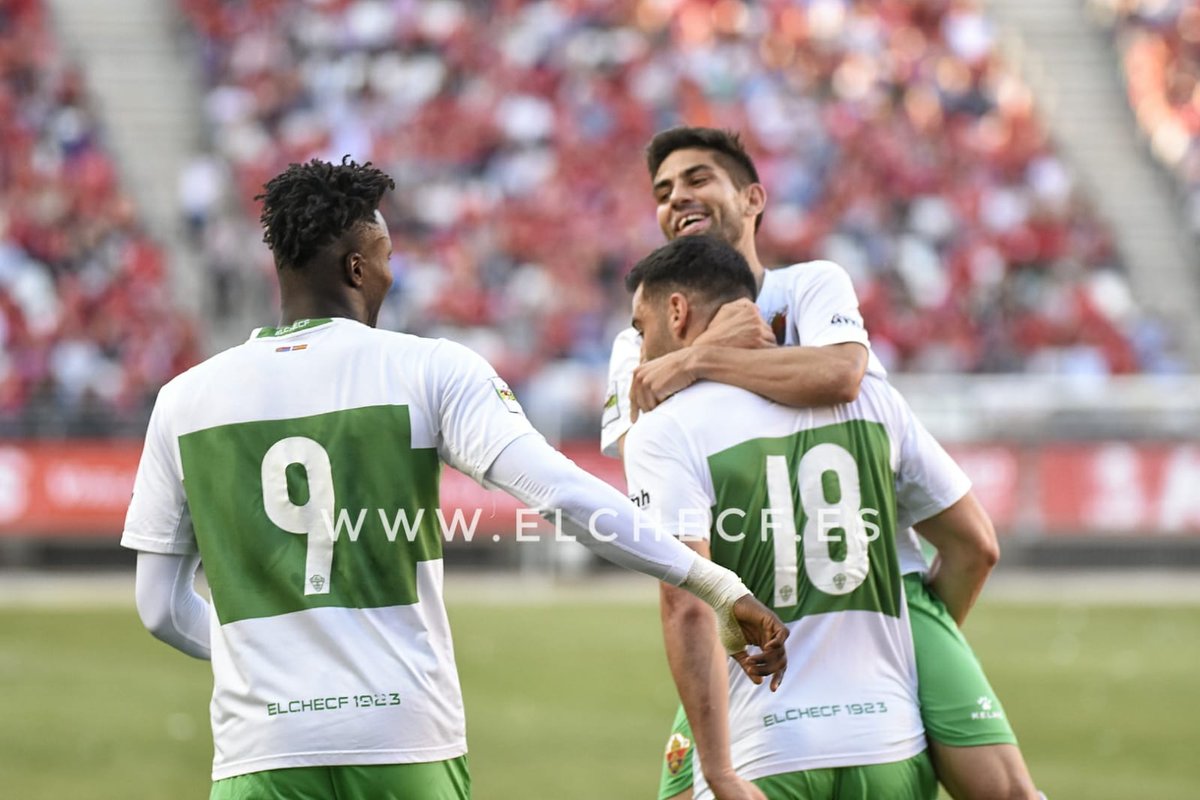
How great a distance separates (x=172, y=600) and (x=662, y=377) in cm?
127

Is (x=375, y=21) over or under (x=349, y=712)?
over

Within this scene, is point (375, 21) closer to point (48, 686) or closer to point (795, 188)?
point (795, 188)

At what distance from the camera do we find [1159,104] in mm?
26656

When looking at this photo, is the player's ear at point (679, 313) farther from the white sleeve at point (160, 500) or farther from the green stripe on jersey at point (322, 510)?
the white sleeve at point (160, 500)

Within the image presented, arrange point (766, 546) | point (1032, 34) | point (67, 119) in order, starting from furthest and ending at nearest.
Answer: point (1032, 34), point (67, 119), point (766, 546)

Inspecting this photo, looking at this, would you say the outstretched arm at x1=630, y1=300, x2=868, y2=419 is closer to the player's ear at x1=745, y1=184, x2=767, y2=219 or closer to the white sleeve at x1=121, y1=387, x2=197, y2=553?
the player's ear at x1=745, y1=184, x2=767, y2=219

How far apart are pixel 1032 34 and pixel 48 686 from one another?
68.9 feet

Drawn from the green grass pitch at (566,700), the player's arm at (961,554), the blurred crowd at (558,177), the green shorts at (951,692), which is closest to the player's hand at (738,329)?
the player's arm at (961,554)

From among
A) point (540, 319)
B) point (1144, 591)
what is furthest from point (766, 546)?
point (540, 319)

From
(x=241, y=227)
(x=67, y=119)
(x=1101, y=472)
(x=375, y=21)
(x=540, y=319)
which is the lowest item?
(x=1101, y=472)

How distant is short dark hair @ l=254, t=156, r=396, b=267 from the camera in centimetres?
387

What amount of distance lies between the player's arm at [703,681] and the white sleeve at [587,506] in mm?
325

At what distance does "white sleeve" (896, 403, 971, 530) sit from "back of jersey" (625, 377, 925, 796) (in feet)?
0.57

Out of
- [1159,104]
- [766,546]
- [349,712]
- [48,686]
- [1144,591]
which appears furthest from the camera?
[1159,104]
